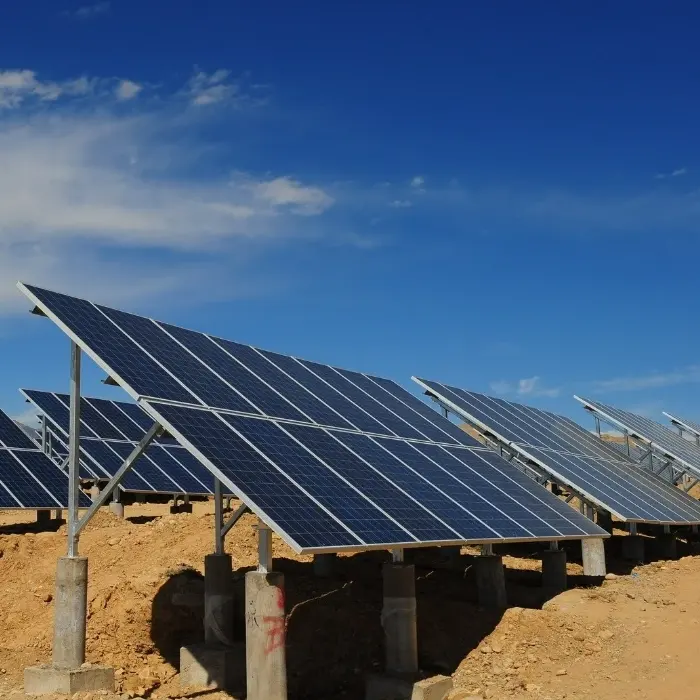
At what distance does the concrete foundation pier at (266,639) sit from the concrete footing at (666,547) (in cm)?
2161

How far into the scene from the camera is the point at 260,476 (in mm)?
12797

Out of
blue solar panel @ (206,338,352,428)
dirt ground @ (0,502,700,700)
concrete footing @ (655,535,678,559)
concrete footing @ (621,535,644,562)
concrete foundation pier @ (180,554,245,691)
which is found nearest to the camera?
dirt ground @ (0,502,700,700)

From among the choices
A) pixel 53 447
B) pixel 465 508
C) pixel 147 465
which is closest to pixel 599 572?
pixel 465 508

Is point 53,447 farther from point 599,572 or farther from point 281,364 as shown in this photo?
point 599,572

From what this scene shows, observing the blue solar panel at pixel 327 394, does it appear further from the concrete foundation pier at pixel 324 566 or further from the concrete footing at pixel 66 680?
the concrete footing at pixel 66 680

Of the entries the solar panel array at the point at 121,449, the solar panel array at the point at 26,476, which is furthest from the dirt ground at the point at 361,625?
the solar panel array at the point at 121,449

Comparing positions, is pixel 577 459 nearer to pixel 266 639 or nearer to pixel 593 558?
pixel 593 558

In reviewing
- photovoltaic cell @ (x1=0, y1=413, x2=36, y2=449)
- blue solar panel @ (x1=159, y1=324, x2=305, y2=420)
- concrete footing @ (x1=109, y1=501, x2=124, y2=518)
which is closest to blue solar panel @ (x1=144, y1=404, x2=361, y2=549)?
blue solar panel @ (x1=159, y1=324, x2=305, y2=420)

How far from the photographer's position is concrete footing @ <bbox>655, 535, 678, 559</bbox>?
30.4 metres

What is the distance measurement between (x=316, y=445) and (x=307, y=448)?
488 mm

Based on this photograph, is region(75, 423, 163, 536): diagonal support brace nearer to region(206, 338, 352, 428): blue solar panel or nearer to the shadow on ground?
region(206, 338, 352, 428): blue solar panel

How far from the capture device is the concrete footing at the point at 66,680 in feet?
44.8

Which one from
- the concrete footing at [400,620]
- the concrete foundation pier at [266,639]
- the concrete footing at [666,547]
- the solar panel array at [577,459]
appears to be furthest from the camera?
the concrete footing at [666,547]

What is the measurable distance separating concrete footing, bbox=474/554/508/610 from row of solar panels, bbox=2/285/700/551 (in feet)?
4.75
